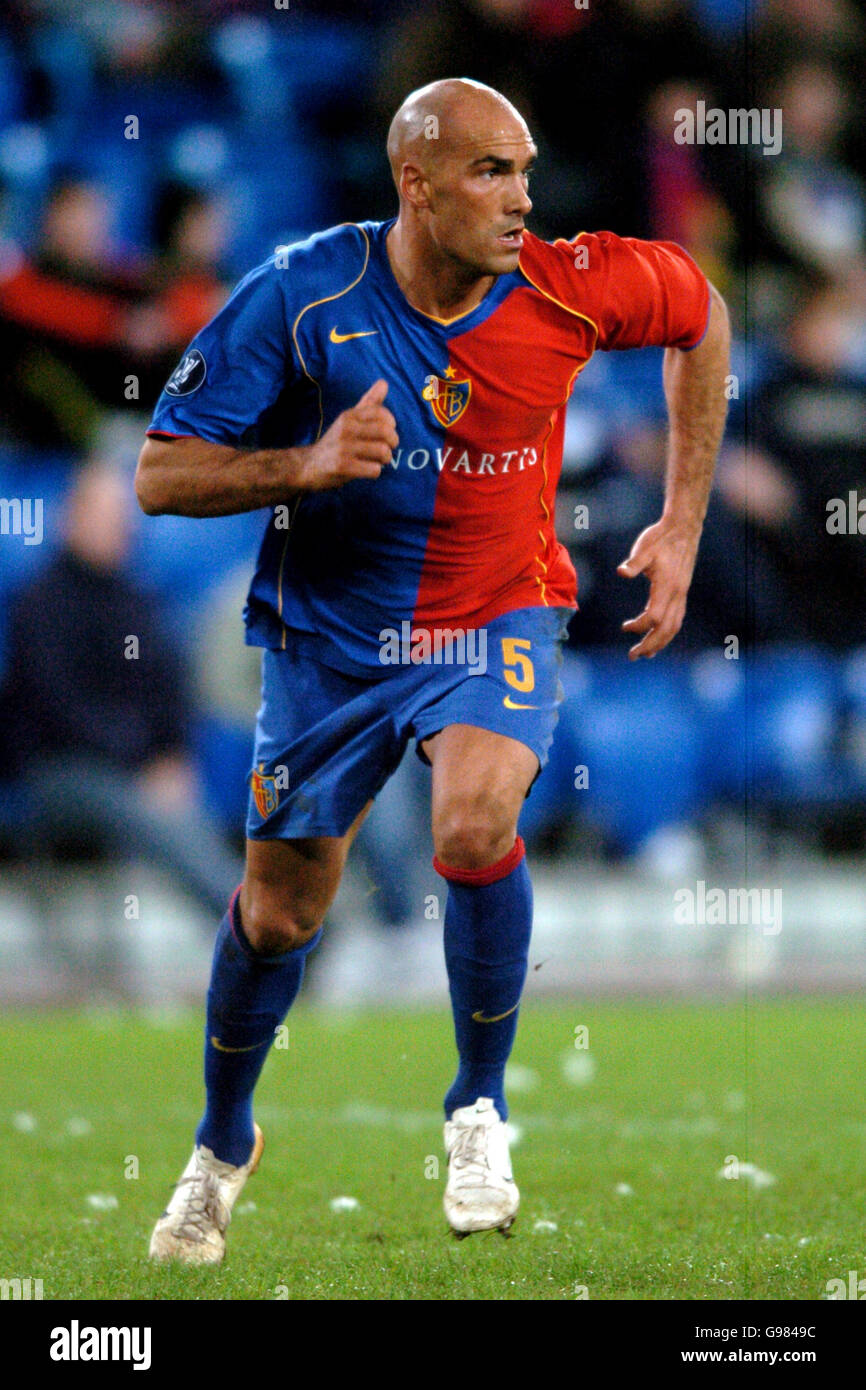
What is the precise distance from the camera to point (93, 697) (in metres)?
8.67

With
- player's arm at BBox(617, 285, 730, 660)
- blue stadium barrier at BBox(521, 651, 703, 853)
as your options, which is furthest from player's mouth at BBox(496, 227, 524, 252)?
blue stadium barrier at BBox(521, 651, 703, 853)

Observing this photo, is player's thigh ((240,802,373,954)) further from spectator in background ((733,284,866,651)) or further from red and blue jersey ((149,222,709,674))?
spectator in background ((733,284,866,651))

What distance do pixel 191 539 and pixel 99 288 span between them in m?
1.31

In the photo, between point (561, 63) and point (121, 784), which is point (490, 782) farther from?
point (561, 63)

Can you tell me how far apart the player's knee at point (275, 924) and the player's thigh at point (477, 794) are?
403 millimetres

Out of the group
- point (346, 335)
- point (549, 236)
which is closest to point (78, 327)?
point (549, 236)

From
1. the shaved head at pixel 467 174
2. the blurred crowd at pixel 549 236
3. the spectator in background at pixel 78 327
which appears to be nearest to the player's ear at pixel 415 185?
the shaved head at pixel 467 174

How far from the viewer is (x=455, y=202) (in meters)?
3.78

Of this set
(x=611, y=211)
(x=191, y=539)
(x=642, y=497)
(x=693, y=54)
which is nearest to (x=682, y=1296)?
(x=642, y=497)

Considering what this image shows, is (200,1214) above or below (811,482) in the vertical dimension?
below

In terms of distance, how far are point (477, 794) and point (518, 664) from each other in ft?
1.11

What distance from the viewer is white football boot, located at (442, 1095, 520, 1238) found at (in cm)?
364

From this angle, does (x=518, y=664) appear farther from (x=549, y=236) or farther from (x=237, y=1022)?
(x=549, y=236)
